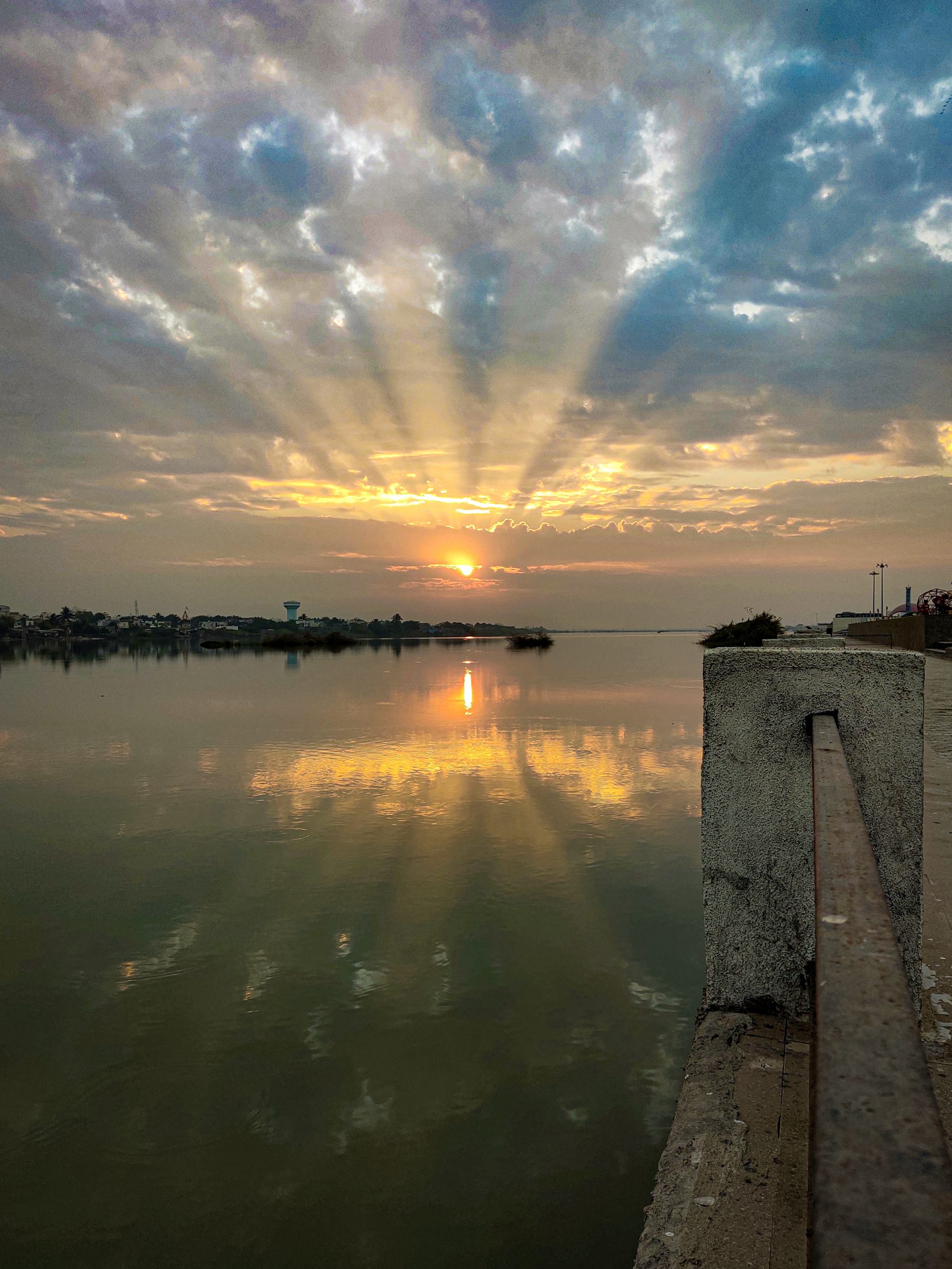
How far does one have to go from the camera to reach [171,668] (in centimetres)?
5803

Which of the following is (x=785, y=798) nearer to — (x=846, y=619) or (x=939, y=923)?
(x=939, y=923)

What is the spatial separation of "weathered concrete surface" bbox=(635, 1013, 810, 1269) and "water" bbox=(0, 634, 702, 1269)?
4.94 ft

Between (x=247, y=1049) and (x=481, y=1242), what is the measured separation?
2432mm

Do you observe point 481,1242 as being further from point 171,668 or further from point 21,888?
point 171,668

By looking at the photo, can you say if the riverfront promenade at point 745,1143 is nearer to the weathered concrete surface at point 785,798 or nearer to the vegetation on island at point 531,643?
the weathered concrete surface at point 785,798

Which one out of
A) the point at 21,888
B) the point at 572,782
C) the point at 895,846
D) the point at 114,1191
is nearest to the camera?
the point at 895,846

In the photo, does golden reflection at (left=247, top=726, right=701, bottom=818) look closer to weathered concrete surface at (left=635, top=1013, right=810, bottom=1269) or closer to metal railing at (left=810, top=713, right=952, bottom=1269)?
weathered concrete surface at (left=635, top=1013, right=810, bottom=1269)

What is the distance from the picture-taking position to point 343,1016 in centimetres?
621

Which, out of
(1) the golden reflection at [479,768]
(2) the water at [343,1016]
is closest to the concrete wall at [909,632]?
(1) the golden reflection at [479,768]

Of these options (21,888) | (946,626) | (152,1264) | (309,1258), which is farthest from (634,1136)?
(946,626)

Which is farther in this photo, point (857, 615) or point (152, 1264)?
point (857, 615)

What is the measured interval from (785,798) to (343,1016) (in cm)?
451

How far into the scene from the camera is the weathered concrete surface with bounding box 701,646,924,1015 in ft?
10.2

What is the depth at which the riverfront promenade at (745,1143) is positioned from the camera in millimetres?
2467
